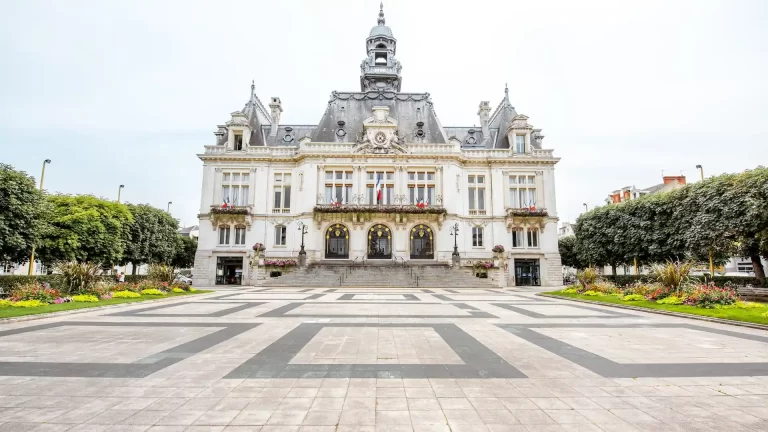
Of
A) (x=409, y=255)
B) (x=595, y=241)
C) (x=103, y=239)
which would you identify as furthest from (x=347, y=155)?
(x=595, y=241)

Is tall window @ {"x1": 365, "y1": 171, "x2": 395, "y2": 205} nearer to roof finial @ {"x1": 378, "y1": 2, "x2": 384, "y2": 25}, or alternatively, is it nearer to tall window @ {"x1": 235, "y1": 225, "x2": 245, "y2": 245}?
tall window @ {"x1": 235, "y1": 225, "x2": 245, "y2": 245}

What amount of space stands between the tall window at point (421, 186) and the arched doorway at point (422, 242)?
3.30m

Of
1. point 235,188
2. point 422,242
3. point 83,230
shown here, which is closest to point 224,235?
point 235,188

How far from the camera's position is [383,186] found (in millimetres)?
46469

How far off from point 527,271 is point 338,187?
81.5 feet

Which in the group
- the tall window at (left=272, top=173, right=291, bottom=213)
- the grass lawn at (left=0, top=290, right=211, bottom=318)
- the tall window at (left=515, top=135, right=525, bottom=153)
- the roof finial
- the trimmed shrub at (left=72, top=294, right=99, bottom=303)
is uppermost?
the roof finial

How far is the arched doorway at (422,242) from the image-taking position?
4559 centimetres

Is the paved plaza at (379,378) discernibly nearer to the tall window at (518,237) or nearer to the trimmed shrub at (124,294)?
the trimmed shrub at (124,294)

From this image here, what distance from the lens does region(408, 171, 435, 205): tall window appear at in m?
46.5

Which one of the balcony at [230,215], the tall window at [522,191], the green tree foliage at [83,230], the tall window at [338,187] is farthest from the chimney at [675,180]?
the green tree foliage at [83,230]

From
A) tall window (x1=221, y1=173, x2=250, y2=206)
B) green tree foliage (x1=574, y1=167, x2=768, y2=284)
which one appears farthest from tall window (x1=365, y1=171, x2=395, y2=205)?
green tree foliage (x1=574, y1=167, x2=768, y2=284)

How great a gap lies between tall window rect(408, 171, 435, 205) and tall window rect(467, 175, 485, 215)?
4.96m

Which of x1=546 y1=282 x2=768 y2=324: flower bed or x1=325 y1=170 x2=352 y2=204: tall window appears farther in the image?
x1=325 y1=170 x2=352 y2=204: tall window

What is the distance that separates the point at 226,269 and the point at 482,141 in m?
36.1
